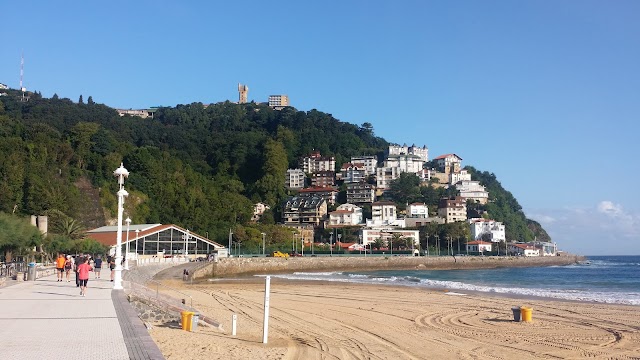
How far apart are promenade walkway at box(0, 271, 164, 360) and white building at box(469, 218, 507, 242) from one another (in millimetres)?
117513

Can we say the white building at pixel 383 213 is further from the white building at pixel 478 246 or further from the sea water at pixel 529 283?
the sea water at pixel 529 283

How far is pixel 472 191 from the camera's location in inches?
6107

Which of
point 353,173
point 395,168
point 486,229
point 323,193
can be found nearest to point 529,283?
point 486,229

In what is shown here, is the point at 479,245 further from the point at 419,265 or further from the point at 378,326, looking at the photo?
the point at 378,326

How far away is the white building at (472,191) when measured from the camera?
154000 mm

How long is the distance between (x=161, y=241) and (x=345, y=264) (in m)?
25.2

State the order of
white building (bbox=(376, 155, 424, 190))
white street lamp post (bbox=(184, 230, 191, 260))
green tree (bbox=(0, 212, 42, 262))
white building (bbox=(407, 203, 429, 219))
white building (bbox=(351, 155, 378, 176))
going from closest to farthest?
1. green tree (bbox=(0, 212, 42, 262))
2. white street lamp post (bbox=(184, 230, 191, 260))
3. white building (bbox=(407, 203, 429, 219))
4. white building (bbox=(376, 155, 424, 190))
5. white building (bbox=(351, 155, 378, 176))

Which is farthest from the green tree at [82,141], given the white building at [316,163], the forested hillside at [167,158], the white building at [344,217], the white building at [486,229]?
the white building at [486,229]

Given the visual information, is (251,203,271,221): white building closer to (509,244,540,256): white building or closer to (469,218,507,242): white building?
(469,218,507,242): white building

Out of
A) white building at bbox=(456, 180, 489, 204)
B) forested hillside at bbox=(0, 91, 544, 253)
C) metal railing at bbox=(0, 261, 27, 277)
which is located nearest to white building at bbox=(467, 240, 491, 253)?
forested hillside at bbox=(0, 91, 544, 253)

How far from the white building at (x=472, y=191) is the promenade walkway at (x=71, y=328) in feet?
473

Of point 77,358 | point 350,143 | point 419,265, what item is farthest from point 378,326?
point 350,143

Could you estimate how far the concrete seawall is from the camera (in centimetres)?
6348

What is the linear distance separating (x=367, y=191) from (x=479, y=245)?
35.3 meters
